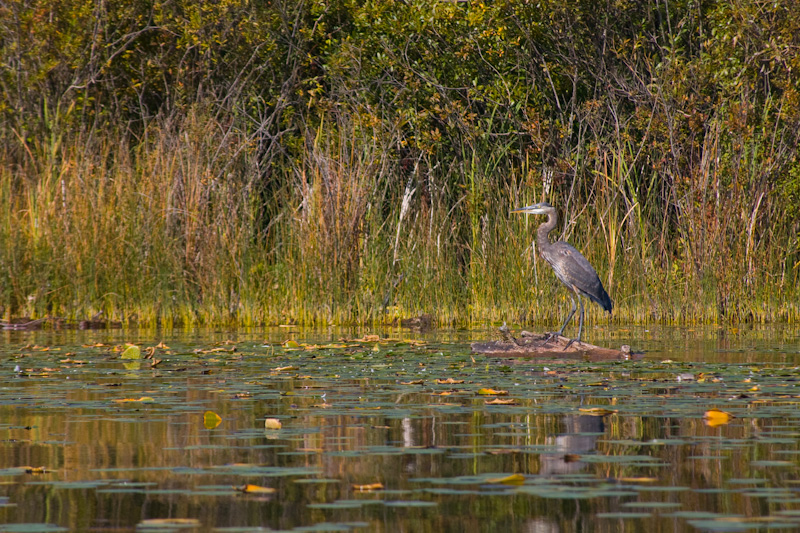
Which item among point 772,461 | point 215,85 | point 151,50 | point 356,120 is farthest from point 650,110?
point 772,461

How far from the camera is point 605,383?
6246 mm

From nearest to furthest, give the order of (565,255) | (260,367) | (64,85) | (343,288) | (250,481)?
(250,481), (260,367), (565,255), (343,288), (64,85)

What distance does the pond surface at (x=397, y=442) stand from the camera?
10.3ft

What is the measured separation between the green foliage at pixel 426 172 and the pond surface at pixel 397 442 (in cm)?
366

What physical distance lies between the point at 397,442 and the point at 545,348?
11.7 feet

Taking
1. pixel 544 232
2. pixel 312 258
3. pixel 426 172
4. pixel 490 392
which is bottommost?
pixel 490 392

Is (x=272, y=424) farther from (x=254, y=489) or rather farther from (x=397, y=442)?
(x=254, y=489)

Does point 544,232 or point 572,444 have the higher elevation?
point 544,232

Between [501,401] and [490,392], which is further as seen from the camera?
[490,392]

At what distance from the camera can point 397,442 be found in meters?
4.35

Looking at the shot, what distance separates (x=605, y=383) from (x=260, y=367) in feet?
7.41

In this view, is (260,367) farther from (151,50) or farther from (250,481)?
(151,50)

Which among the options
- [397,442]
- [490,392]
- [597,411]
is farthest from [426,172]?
[397,442]

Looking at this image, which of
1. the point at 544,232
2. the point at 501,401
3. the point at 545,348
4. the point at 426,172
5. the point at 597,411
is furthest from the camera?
the point at 426,172
